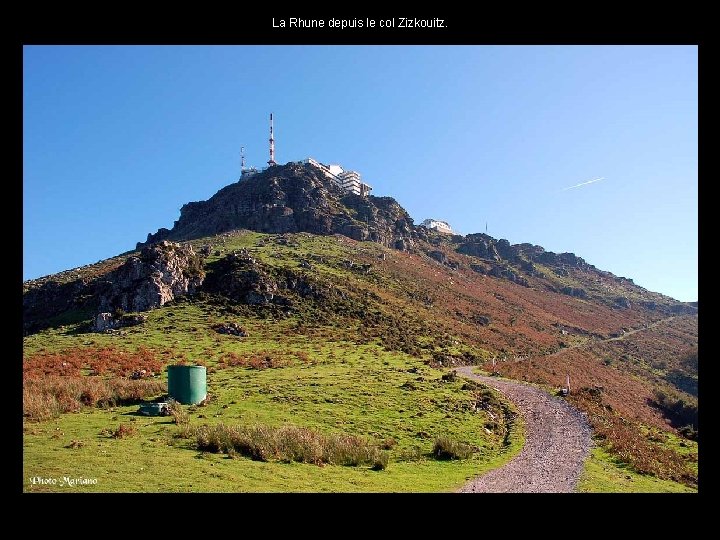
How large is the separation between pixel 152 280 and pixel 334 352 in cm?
3258

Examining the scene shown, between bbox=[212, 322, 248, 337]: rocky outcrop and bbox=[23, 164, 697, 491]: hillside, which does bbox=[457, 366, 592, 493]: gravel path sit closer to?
bbox=[23, 164, 697, 491]: hillside

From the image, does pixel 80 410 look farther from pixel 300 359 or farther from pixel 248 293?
pixel 248 293

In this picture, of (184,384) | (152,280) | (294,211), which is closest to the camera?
(184,384)

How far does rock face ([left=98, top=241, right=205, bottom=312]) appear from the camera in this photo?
226ft

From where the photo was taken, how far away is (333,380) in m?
38.7

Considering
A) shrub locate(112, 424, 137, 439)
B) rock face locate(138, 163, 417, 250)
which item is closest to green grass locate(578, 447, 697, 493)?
shrub locate(112, 424, 137, 439)

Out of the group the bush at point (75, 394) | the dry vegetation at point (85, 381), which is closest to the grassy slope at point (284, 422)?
the bush at point (75, 394)

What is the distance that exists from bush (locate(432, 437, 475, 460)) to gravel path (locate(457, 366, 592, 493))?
210cm

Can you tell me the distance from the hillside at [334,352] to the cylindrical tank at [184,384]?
4.69ft

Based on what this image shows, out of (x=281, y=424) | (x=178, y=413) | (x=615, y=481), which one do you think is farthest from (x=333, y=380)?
(x=615, y=481)

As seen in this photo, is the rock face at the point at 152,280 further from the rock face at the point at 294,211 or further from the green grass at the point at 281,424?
the rock face at the point at 294,211

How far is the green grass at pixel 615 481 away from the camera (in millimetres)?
16844

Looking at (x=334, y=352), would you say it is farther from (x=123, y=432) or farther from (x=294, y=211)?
(x=294, y=211)
